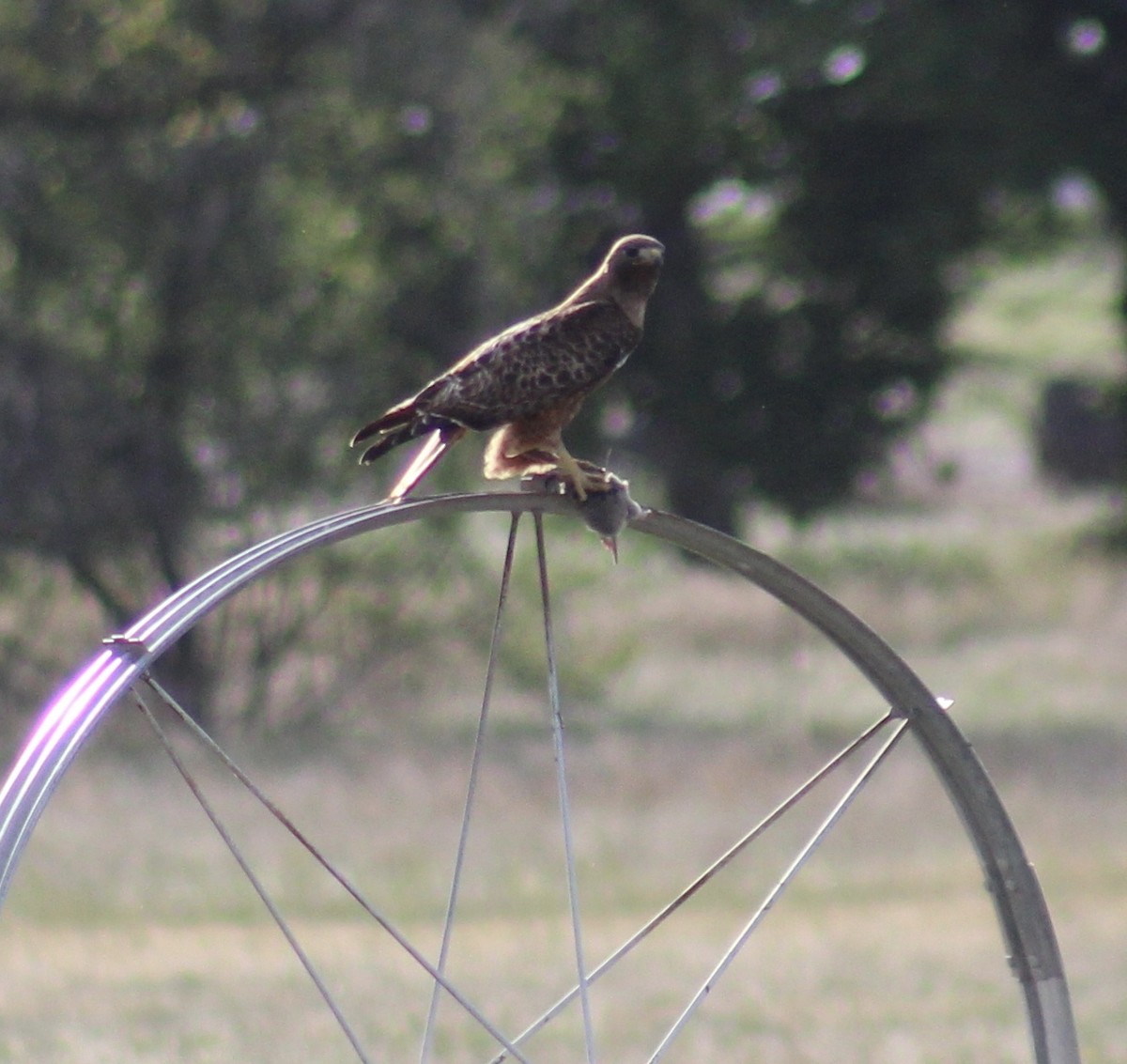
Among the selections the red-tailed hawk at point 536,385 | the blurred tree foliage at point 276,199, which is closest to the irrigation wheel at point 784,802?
the red-tailed hawk at point 536,385

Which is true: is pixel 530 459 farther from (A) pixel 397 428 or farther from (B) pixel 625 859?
(B) pixel 625 859

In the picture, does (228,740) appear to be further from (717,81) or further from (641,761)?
(717,81)

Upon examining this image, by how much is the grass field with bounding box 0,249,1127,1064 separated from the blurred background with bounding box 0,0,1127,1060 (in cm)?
6

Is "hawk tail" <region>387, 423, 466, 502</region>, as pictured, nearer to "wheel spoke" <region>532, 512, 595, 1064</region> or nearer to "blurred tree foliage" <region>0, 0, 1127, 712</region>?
"wheel spoke" <region>532, 512, 595, 1064</region>

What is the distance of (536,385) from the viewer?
2.86 meters

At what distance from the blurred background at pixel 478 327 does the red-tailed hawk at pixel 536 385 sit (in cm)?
344

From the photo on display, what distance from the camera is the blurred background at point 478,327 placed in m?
9.95

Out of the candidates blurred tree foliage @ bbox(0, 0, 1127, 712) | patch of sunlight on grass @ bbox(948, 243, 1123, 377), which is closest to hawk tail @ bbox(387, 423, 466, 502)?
blurred tree foliage @ bbox(0, 0, 1127, 712)

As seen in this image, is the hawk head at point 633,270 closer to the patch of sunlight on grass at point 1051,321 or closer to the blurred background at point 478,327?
the blurred background at point 478,327

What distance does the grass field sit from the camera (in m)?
5.85

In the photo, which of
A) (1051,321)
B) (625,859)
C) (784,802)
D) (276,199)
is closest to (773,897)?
(784,802)

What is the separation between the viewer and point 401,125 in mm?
10492

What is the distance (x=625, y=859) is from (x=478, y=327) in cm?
413

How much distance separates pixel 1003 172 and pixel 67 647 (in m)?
8.49
